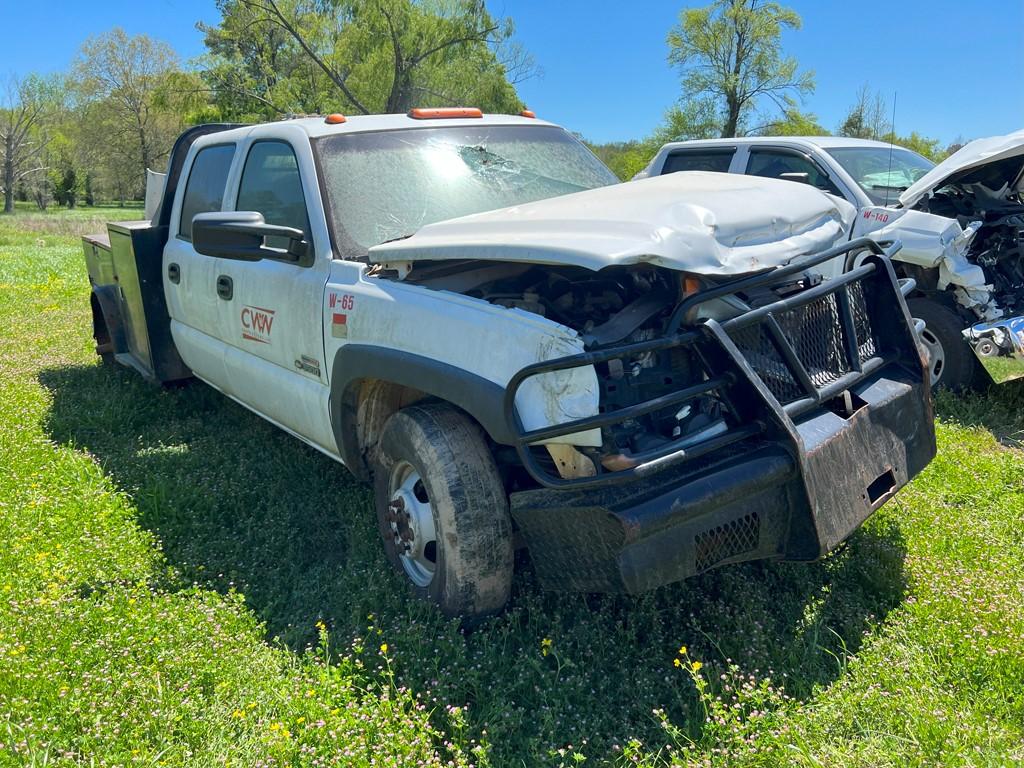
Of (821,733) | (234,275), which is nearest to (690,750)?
(821,733)

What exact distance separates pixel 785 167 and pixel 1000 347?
2.66m

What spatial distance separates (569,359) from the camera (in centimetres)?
241

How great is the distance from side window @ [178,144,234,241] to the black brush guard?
9.75 feet

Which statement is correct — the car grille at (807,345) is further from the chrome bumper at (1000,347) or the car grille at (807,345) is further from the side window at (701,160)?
the side window at (701,160)

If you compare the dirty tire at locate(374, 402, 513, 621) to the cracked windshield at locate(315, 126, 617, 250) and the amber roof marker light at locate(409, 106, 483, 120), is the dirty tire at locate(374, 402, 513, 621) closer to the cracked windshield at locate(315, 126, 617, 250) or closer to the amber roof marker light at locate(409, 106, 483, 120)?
the cracked windshield at locate(315, 126, 617, 250)

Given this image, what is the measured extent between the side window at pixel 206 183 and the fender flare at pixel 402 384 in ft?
5.95

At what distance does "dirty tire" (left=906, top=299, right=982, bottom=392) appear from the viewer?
18.2 feet

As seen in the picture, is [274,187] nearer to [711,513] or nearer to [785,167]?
[711,513]

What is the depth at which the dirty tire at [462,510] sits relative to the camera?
9.34 feet

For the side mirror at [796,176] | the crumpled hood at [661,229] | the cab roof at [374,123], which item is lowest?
the crumpled hood at [661,229]

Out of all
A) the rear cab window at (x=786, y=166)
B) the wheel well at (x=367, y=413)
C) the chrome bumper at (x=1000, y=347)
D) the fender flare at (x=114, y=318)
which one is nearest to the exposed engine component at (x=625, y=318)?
the wheel well at (x=367, y=413)

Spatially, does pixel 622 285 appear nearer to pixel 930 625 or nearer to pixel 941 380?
pixel 930 625

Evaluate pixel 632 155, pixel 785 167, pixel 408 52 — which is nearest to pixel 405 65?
pixel 408 52

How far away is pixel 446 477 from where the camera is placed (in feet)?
9.37
